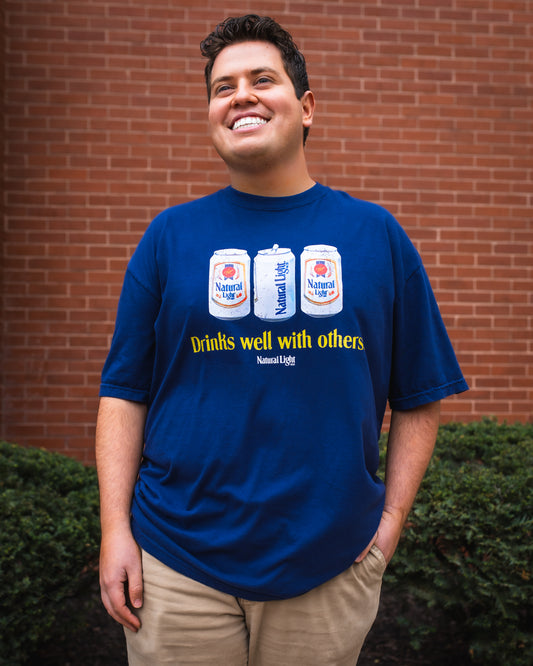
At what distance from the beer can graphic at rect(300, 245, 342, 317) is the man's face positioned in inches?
11.2

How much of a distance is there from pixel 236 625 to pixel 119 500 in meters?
0.40

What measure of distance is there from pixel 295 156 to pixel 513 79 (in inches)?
157

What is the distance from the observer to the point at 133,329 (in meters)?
1.59

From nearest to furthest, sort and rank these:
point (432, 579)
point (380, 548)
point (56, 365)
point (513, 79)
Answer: point (380, 548), point (432, 579), point (56, 365), point (513, 79)

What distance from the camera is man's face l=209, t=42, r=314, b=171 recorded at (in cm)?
158

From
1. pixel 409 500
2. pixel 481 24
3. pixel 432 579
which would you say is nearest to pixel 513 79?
pixel 481 24

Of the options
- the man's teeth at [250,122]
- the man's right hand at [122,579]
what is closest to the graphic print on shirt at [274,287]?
the man's teeth at [250,122]

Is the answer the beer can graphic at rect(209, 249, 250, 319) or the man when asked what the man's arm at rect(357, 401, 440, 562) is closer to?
the man

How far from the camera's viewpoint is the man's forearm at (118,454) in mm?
1560

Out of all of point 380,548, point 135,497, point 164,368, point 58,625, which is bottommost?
point 58,625

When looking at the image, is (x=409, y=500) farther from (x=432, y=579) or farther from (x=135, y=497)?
(x=432, y=579)

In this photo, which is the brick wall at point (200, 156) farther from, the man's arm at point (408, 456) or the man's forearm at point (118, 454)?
the man's arm at point (408, 456)

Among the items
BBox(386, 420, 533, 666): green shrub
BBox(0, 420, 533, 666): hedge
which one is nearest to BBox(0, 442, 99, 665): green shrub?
BBox(0, 420, 533, 666): hedge

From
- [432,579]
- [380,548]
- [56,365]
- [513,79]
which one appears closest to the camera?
[380,548]
